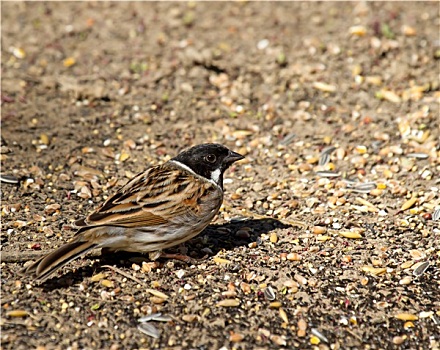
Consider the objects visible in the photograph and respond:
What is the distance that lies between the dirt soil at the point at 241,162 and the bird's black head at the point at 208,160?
0.57 meters

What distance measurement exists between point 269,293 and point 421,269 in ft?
4.22

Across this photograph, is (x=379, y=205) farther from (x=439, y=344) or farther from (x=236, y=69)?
(x=236, y=69)

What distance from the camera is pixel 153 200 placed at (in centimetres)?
580

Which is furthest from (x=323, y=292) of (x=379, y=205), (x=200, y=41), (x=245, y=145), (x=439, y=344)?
(x=200, y=41)

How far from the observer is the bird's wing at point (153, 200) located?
561 cm

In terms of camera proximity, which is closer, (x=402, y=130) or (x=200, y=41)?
(x=402, y=130)

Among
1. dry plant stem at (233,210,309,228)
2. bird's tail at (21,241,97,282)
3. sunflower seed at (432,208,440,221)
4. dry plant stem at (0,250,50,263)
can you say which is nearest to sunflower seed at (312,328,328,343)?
dry plant stem at (233,210,309,228)

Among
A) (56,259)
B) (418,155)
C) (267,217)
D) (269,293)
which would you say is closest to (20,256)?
(56,259)

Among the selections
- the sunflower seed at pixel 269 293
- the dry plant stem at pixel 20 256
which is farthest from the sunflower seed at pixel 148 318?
the dry plant stem at pixel 20 256

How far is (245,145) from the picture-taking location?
796 cm

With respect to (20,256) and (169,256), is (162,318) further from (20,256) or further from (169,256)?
(20,256)

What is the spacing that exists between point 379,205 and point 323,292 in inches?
62.3

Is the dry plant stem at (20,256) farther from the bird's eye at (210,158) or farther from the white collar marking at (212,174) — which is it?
the bird's eye at (210,158)

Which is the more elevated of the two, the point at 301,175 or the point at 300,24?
the point at 300,24
